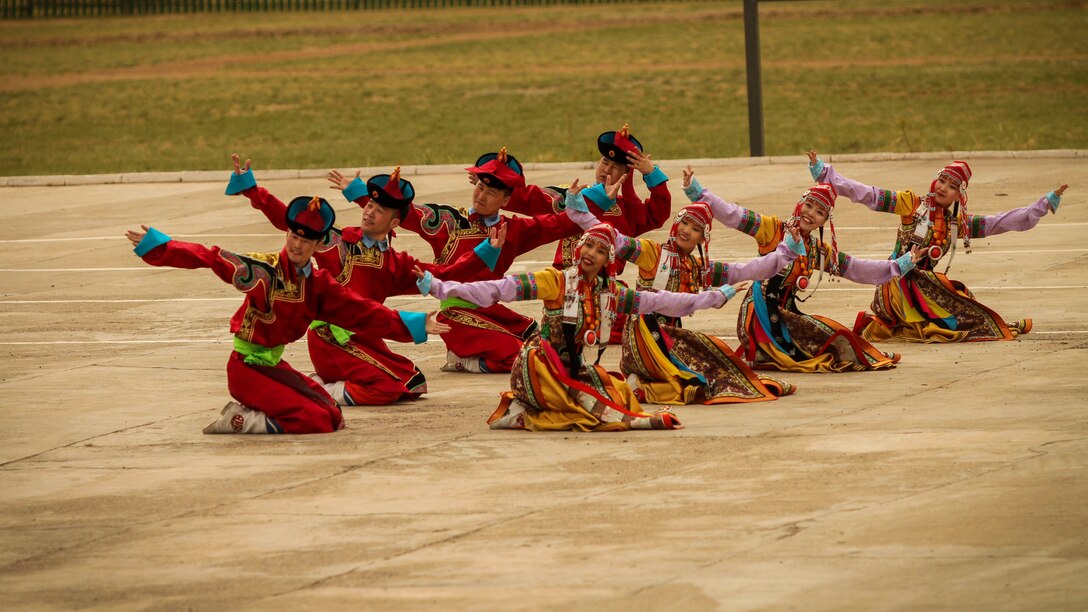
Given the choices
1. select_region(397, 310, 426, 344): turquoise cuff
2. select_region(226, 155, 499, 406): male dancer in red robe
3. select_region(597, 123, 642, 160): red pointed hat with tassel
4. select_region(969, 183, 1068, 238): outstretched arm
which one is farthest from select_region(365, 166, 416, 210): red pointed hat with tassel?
select_region(969, 183, 1068, 238): outstretched arm

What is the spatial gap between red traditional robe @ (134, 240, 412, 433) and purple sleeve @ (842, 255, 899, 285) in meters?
3.84

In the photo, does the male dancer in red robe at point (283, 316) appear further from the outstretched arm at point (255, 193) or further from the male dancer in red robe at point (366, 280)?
the outstretched arm at point (255, 193)

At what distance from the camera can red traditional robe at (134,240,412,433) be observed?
38.4 feet

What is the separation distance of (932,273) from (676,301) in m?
4.02

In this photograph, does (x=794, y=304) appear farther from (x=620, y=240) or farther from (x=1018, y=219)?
(x=1018, y=219)

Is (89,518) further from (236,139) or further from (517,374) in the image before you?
(236,139)

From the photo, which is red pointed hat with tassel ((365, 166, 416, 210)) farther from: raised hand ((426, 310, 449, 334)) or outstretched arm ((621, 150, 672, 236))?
outstretched arm ((621, 150, 672, 236))

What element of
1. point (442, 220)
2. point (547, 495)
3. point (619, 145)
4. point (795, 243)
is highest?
point (619, 145)

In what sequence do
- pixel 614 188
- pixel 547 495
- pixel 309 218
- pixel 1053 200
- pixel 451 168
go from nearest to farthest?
1. pixel 547 495
2. pixel 309 218
3. pixel 614 188
4. pixel 1053 200
5. pixel 451 168

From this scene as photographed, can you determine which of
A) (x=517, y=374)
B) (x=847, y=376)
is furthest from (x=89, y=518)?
(x=847, y=376)

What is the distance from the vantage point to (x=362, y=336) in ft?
43.5

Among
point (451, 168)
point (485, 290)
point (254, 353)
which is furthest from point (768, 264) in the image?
point (451, 168)

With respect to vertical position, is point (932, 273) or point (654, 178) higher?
point (654, 178)

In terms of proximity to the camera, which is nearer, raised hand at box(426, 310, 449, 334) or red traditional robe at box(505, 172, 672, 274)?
raised hand at box(426, 310, 449, 334)
